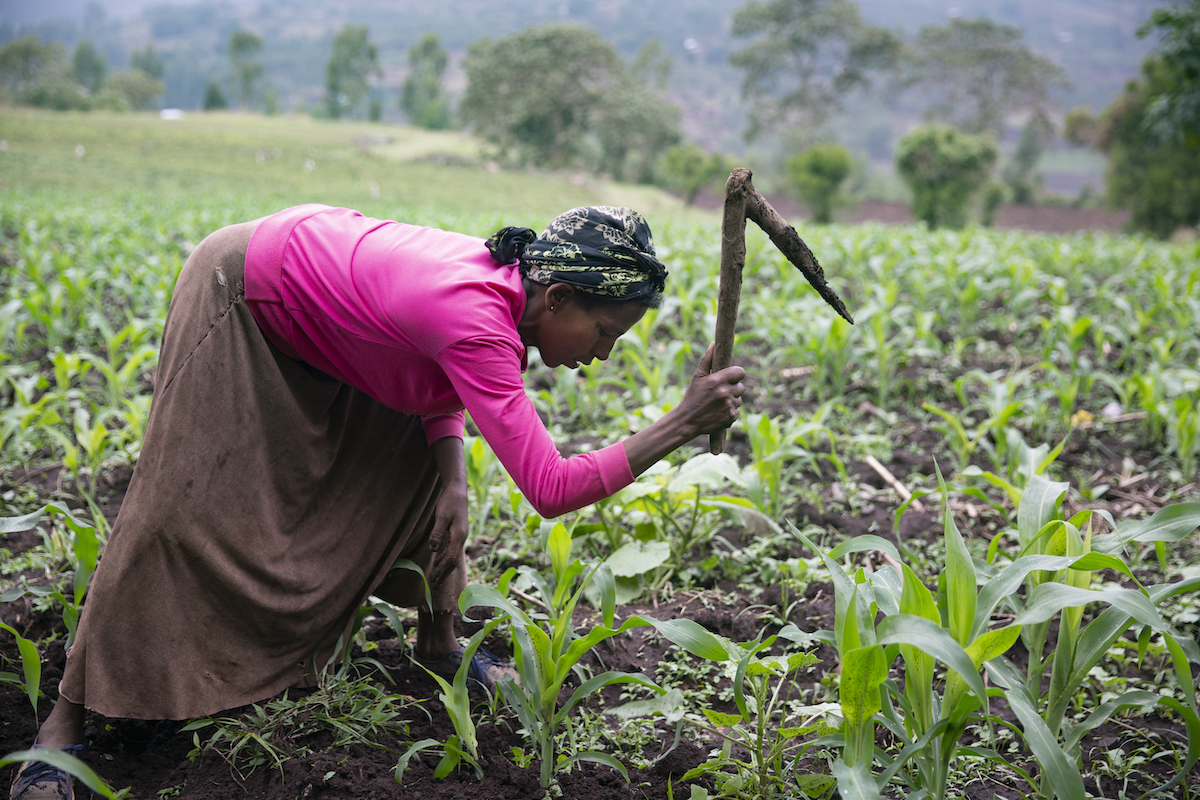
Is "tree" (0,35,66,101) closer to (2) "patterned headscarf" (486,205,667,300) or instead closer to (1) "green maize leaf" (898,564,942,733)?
(2) "patterned headscarf" (486,205,667,300)

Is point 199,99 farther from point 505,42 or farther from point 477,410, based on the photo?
point 477,410

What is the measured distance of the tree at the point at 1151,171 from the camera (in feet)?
57.2

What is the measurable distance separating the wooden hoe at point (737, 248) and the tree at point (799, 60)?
137 feet

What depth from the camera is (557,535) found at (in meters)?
2.03

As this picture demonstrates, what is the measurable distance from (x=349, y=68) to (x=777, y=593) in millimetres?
72364

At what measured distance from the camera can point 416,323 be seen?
1.52m

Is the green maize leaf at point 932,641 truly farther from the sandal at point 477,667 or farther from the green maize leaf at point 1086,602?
the sandal at point 477,667

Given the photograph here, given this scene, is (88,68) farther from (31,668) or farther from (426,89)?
(31,668)

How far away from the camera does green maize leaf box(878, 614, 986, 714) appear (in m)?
1.16

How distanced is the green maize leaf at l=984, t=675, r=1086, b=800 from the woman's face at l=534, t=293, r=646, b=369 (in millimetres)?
980

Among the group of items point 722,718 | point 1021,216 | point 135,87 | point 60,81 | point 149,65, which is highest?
point 149,65

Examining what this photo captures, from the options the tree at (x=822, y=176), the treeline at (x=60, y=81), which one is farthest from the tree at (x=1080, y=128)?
the treeline at (x=60, y=81)

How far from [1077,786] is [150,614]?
173 cm

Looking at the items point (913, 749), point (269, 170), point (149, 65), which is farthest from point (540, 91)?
point (149, 65)
